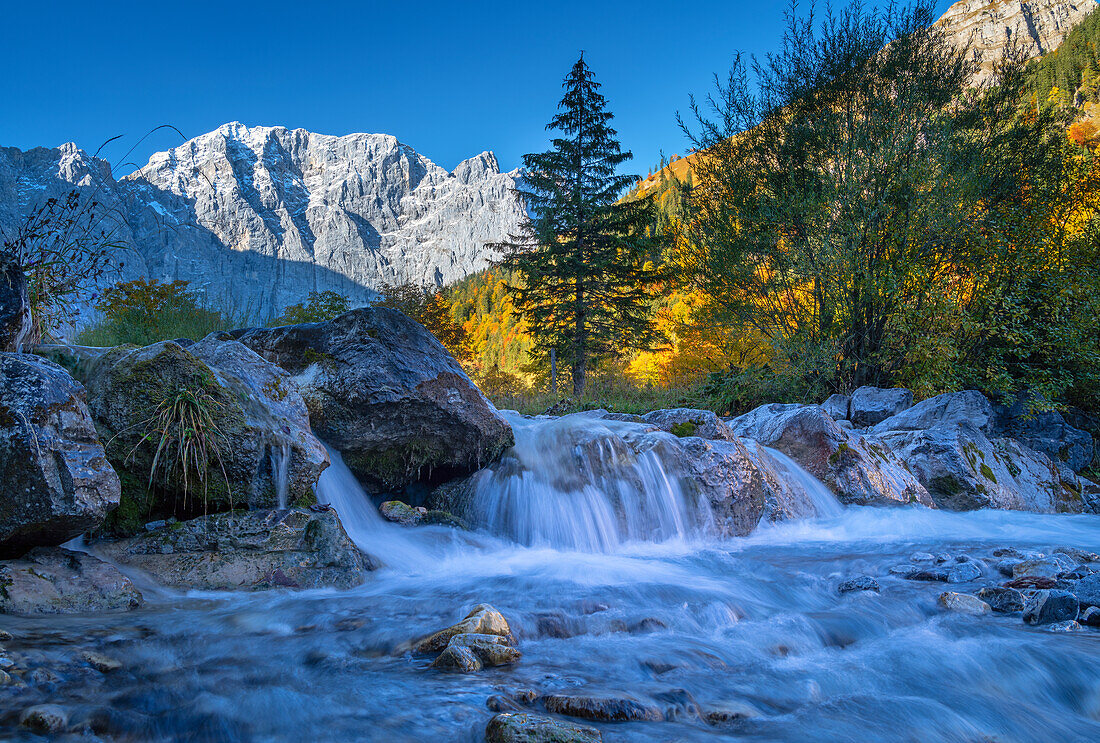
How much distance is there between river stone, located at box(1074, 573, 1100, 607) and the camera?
141 inches

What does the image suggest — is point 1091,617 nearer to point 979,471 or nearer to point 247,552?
point 247,552

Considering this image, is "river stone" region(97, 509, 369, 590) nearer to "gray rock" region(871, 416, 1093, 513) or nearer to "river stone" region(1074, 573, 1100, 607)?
"river stone" region(1074, 573, 1100, 607)

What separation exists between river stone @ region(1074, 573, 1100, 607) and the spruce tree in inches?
622

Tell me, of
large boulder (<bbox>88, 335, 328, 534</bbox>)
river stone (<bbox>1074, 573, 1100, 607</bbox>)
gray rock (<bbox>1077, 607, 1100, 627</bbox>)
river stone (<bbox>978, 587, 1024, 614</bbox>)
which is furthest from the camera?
large boulder (<bbox>88, 335, 328, 534</bbox>)

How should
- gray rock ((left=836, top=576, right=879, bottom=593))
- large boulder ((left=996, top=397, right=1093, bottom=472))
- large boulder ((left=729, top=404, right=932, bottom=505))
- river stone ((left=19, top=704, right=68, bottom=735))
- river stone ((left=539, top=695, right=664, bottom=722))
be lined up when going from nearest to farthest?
river stone ((left=19, top=704, right=68, bottom=735))
river stone ((left=539, top=695, right=664, bottom=722))
gray rock ((left=836, top=576, right=879, bottom=593))
large boulder ((left=729, top=404, right=932, bottom=505))
large boulder ((left=996, top=397, right=1093, bottom=472))

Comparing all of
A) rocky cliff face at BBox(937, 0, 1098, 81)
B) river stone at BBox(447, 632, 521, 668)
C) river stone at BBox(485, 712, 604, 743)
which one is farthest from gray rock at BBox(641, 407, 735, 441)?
rocky cliff face at BBox(937, 0, 1098, 81)

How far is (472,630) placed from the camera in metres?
3.17

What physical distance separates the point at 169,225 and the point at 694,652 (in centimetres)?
638

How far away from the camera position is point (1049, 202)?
10.7 m

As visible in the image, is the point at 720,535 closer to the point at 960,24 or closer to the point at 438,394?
the point at 438,394

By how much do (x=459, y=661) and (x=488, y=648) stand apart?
7.1 inches

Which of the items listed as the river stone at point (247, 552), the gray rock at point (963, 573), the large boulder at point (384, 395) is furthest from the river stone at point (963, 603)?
the large boulder at point (384, 395)

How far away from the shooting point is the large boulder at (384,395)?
19.9 ft

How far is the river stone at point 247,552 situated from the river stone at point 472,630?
145cm
